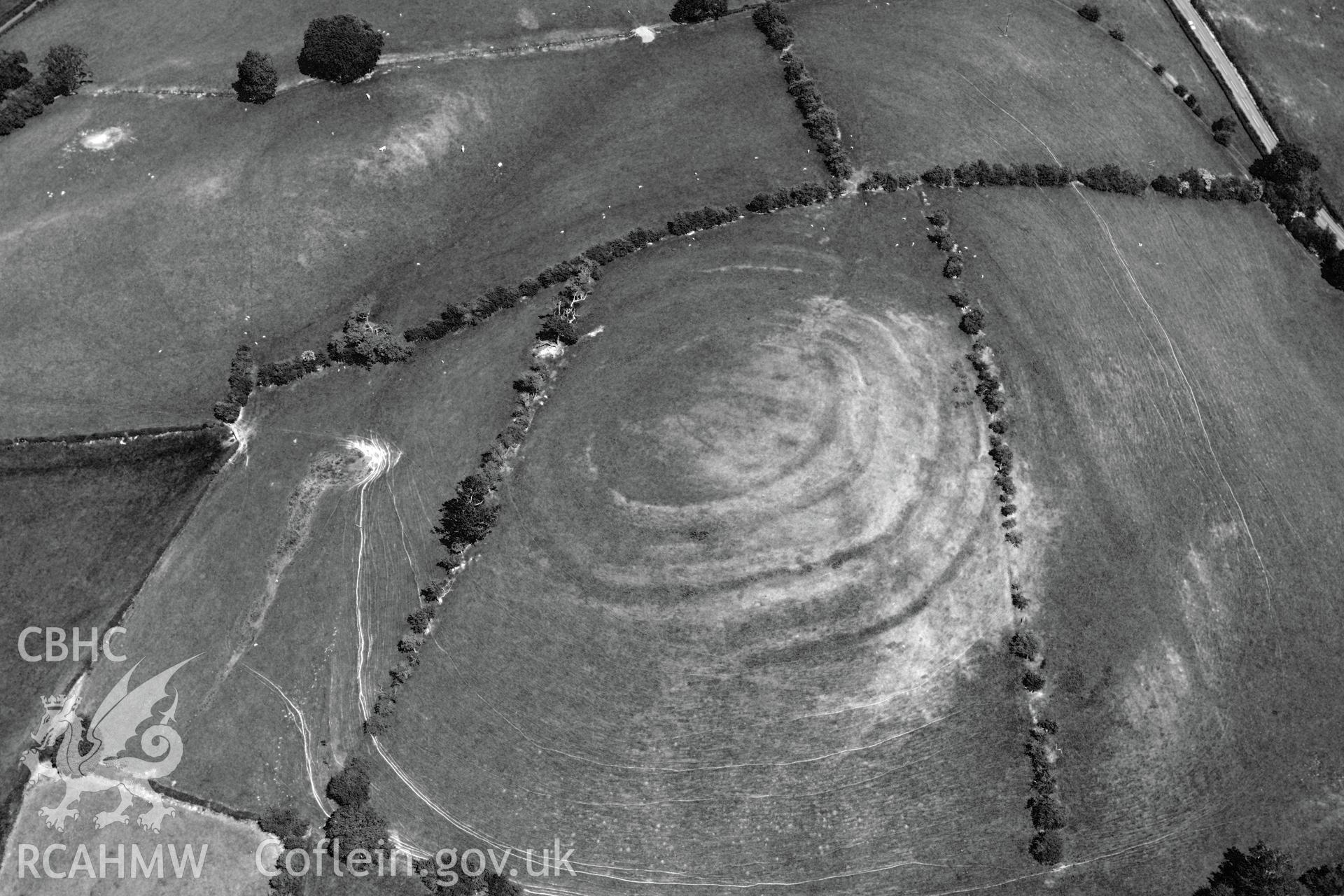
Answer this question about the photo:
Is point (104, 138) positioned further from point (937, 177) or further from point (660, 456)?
point (937, 177)

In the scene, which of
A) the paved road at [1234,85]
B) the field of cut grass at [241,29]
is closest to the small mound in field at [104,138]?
the field of cut grass at [241,29]

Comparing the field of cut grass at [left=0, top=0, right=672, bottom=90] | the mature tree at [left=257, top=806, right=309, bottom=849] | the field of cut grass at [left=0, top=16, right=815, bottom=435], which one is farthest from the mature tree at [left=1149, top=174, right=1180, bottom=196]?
the mature tree at [left=257, top=806, right=309, bottom=849]

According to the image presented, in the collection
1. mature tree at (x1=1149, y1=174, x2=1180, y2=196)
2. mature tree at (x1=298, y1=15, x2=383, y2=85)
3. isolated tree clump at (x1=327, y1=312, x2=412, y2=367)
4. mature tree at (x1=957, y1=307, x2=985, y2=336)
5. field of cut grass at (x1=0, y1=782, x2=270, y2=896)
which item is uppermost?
mature tree at (x1=298, y1=15, x2=383, y2=85)

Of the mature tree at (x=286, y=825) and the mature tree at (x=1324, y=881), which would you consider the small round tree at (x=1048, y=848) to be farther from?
the mature tree at (x=286, y=825)

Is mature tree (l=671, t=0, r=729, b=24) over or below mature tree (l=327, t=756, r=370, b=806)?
over

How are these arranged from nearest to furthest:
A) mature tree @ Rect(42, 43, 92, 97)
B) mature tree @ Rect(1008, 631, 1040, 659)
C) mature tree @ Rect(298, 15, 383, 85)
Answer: mature tree @ Rect(1008, 631, 1040, 659) → mature tree @ Rect(298, 15, 383, 85) → mature tree @ Rect(42, 43, 92, 97)

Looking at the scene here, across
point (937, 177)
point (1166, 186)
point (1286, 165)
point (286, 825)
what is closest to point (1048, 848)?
point (286, 825)

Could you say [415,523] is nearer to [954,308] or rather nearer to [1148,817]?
[954,308]

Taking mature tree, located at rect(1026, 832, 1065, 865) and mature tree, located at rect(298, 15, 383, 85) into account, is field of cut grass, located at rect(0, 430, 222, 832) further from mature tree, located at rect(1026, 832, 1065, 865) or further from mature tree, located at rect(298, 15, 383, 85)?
mature tree, located at rect(1026, 832, 1065, 865)
